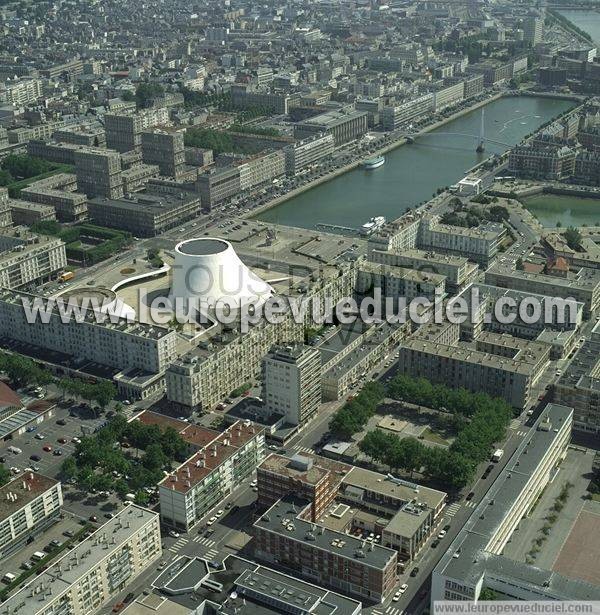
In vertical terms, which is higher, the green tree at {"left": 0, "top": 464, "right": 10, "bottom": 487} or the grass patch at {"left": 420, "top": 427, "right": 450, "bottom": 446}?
the green tree at {"left": 0, "top": 464, "right": 10, "bottom": 487}

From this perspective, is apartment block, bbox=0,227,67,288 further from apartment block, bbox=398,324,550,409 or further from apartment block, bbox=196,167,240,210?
apartment block, bbox=398,324,550,409

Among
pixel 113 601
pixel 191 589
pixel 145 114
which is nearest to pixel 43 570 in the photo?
pixel 113 601

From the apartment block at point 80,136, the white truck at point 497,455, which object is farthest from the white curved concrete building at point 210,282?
the apartment block at point 80,136

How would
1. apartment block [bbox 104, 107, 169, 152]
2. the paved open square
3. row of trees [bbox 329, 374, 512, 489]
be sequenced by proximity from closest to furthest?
the paved open square
row of trees [bbox 329, 374, 512, 489]
apartment block [bbox 104, 107, 169, 152]

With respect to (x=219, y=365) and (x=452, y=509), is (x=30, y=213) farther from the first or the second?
(x=452, y=509)

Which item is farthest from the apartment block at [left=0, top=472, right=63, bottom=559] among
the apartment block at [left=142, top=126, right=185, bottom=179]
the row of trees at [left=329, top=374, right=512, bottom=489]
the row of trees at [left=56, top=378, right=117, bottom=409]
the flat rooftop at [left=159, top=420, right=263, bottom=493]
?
the apartment block at [left=142, top=126, right=185, bottom=179]

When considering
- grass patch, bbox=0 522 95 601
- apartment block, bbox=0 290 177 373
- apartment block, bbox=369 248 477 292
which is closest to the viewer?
grass patch, bbox=0 522 95 601

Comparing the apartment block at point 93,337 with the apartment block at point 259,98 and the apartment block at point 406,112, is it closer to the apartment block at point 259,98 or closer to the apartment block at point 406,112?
the apartment block at point 406,112

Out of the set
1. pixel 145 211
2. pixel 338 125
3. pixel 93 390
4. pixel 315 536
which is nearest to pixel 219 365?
pixel 93 390
